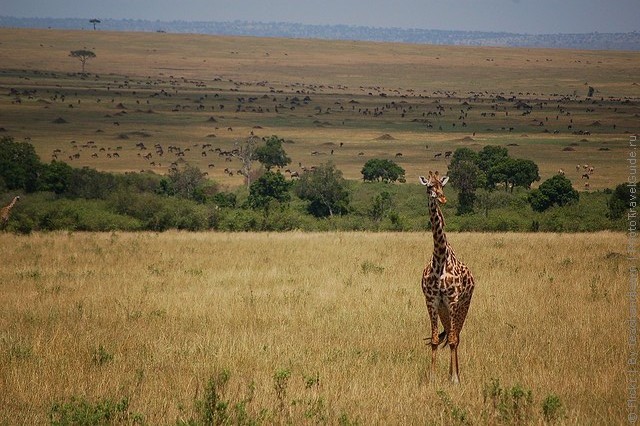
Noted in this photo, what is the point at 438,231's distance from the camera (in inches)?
374

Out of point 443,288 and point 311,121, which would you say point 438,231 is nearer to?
point 443,288

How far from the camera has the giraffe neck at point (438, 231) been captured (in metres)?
9.35

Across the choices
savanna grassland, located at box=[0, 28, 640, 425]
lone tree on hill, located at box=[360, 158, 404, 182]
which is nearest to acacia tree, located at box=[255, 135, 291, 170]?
lone tree on hill, located at box=[360, 158, 404, 182]

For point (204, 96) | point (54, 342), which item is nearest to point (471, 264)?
point (54, 342)

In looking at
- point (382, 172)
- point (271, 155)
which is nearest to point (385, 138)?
point (271, 155)

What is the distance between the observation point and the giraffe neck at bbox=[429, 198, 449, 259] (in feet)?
30.7

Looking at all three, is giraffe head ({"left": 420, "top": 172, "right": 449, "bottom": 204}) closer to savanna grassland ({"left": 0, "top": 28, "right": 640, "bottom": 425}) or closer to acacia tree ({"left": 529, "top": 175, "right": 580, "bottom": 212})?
savanna grassland ({"left": 0, "top": 28, "right": 640, "bottom": 425})

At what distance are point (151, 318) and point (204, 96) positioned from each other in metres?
149

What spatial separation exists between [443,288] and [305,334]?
10.4ft

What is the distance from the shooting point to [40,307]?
13.9 m

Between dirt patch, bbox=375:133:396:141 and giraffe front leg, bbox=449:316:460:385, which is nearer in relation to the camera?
giraffe front leg, bbox=449:316:460:385

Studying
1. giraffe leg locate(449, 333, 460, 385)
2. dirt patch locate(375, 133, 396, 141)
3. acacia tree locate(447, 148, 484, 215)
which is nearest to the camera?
giraffe leg locate(449, 333, 460, 385)

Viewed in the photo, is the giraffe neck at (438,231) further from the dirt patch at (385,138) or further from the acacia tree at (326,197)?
the dirt patch at (385,138)

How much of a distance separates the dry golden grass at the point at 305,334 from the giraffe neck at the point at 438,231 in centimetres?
138
